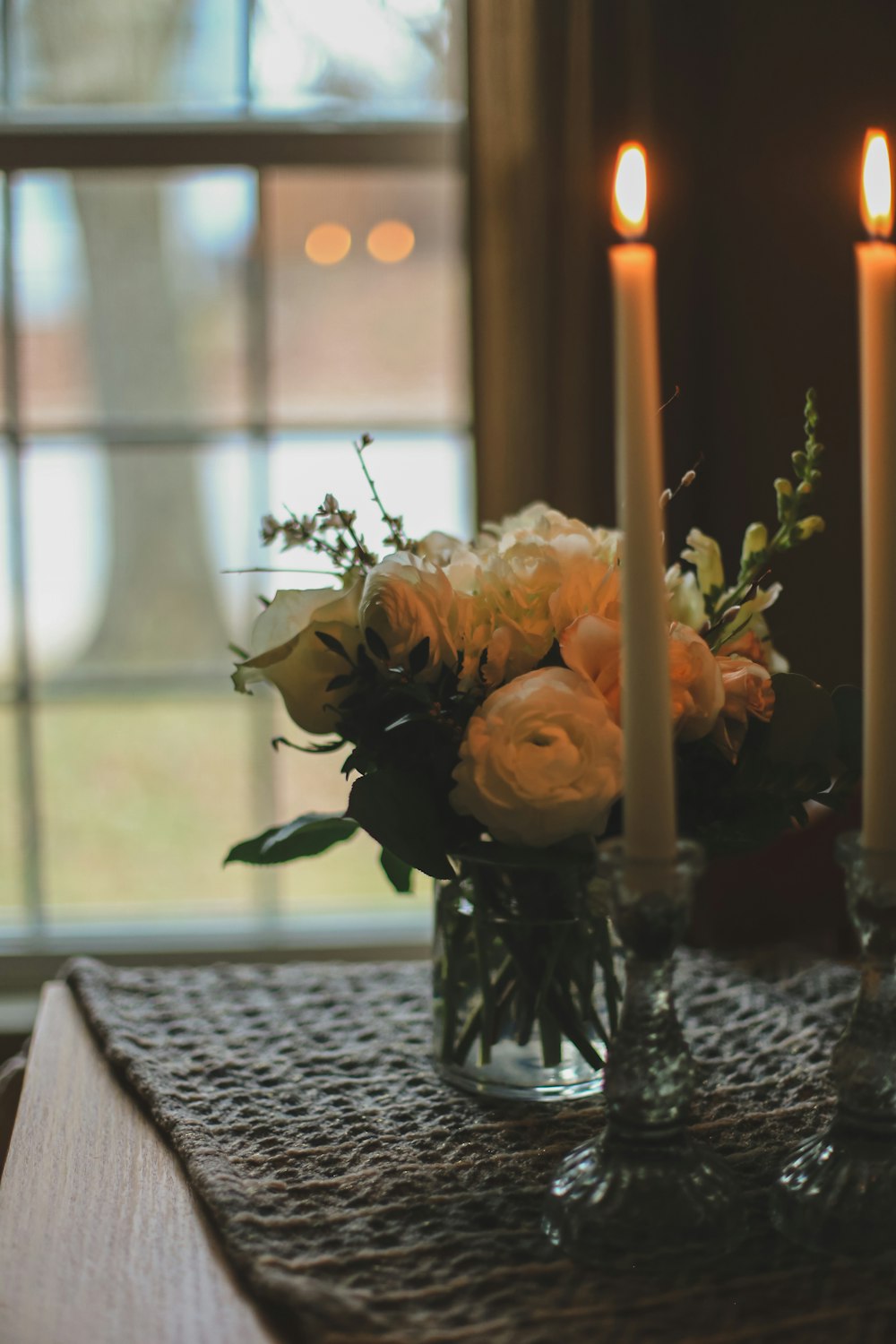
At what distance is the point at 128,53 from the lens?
1.80 meters

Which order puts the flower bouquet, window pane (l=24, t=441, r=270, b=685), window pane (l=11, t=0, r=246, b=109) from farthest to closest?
window pane (l=24, t=441, r=270, b=685) → window pane (l=11, t=0, r=246, b=109) → the flower bouquet

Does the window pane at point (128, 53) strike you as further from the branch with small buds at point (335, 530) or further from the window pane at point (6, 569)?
the branch with small buds at point (335, 530)

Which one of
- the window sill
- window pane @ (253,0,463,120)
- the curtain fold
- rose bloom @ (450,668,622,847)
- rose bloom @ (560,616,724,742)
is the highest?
window pane @ (253,0,463,120)

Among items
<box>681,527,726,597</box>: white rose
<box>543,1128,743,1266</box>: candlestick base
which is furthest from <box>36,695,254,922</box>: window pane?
<box>543,1128,743,1266</box>: candlestick base

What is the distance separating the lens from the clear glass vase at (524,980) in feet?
2.61

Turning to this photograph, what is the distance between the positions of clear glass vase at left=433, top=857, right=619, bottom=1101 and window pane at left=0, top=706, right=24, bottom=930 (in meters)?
1.28

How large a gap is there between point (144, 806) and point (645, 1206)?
1.54 m

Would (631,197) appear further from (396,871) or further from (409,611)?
(396,871)

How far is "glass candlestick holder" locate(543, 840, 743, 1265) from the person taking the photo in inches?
24.0

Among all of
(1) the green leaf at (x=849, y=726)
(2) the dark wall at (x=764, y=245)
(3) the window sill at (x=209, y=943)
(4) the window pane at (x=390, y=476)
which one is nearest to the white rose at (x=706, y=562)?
(1) the green leaf at (x=849, y=726)

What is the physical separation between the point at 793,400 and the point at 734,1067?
3.44ft

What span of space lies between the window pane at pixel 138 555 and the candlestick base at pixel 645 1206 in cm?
137

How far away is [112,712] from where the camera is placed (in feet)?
6.48

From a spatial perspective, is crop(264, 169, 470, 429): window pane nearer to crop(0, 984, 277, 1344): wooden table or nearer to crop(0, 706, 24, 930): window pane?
crop(0, 706, 24, 930): window pane
